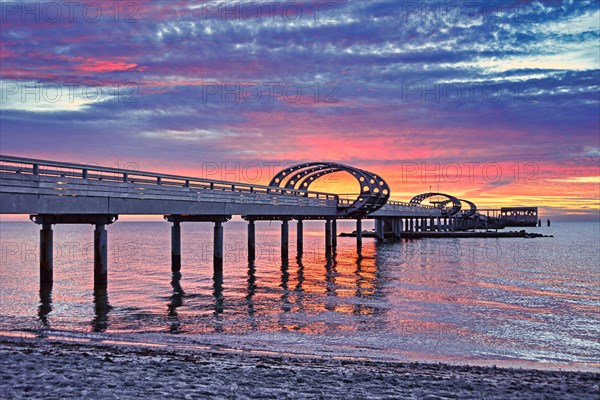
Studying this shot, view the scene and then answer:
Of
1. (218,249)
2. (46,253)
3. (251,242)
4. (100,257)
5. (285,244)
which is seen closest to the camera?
(46,253)

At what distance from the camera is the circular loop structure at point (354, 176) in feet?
169

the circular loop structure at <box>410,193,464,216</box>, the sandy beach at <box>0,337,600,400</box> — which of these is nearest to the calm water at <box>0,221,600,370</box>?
the sandy beach at <box>0,337,600,400</box>

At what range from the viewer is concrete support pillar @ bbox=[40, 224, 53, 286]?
992 inches

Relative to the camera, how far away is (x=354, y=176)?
51688 millimetres

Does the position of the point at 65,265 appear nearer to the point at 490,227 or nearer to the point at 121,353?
the point at 121,353

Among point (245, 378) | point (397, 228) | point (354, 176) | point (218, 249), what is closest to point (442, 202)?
point (397, 228)

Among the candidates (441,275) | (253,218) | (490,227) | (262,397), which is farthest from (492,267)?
(490,227)

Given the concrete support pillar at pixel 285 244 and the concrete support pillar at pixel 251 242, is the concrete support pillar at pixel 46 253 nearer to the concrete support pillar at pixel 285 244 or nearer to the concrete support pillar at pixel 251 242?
the concrete support pillar at pixel 251 242

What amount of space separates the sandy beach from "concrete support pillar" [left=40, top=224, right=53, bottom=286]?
1308 cm

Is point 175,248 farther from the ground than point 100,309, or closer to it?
farther from the ground

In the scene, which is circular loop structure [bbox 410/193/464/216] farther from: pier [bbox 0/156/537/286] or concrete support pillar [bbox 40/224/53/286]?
concrete support pillar [bbox 40/224/53/286]

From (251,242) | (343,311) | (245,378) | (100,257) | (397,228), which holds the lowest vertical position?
(343,311)

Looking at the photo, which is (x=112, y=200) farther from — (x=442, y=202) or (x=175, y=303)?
(x=442, y=202)

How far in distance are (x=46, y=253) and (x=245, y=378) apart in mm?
18132
